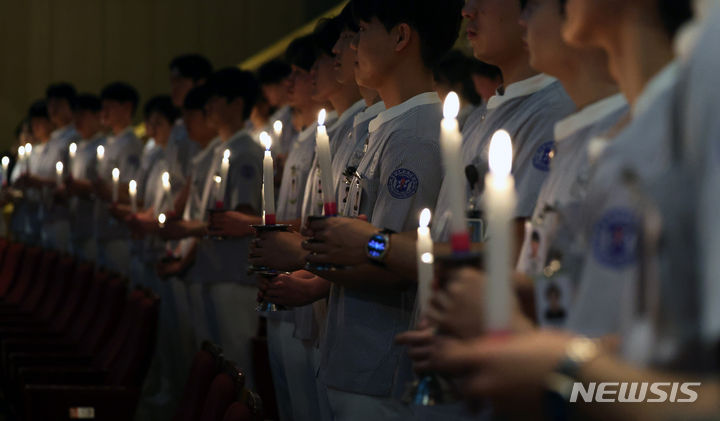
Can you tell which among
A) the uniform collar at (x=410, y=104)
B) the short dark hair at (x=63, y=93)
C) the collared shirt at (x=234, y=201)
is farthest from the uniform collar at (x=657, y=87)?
the short dark hair at (x=63, y=93)

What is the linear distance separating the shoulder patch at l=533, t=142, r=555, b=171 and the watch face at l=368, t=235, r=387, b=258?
373 mm

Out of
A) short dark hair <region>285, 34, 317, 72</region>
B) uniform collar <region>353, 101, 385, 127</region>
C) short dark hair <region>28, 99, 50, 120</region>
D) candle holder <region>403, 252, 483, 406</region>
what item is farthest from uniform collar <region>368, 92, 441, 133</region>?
short dark hair <region>28, 99, 50, 120</region>

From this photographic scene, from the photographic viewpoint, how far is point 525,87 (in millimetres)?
2107

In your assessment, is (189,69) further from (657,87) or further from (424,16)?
(657,87)

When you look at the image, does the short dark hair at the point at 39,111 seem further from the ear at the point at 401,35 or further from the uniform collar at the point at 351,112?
the ear at the point at 401,35

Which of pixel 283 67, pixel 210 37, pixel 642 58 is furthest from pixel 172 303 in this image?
pixel 210 37

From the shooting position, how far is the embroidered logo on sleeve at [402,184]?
2395 millimetres

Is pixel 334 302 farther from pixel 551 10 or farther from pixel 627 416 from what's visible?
pixel 627 416

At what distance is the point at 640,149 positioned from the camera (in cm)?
107

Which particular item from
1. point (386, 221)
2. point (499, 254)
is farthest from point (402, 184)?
point (499, 254)

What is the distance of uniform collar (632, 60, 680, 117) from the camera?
108 cm

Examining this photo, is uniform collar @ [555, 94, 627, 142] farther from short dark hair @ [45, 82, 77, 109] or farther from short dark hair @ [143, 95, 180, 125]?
short dark hair @ [45, 82, 77, 109]

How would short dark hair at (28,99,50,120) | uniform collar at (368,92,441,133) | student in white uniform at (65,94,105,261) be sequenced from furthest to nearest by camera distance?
short dark hair at (28,99,50,120), student in white uniform at (65,94,105,261), uniform collar at (368,92,441,133)

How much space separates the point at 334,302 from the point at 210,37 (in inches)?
390
